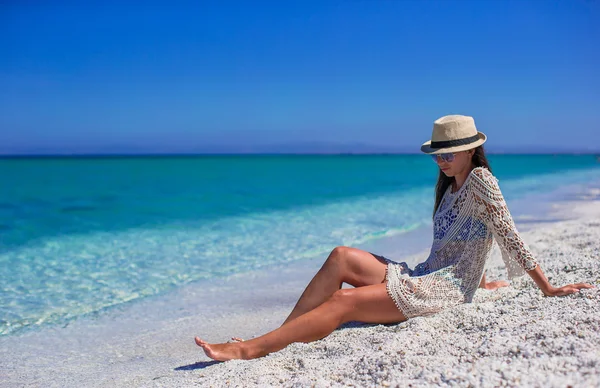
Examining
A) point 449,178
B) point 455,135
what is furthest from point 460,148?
point 449,178

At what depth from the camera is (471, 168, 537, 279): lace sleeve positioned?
330cm

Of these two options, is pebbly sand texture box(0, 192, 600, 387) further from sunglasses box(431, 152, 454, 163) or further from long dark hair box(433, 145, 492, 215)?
sunglasses box(431, 152, 454, 163)

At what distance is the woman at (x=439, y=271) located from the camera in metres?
3.38

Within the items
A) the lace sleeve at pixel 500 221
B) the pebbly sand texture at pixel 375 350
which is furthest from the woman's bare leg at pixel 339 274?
the lace sleeve at pixel 500 221

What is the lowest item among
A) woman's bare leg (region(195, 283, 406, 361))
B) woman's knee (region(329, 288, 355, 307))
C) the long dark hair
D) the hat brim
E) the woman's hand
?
woman's bare leg (region(195, 283, 406, 361))

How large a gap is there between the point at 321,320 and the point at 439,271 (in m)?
0.85

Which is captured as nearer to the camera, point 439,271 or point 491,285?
point 439,271

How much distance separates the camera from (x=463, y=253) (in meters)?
3.51

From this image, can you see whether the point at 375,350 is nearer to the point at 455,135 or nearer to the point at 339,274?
the point at 339,274

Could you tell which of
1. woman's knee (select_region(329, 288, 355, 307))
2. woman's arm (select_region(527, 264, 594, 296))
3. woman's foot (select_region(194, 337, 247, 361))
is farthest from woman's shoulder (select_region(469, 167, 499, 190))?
woman's foot (select_region(194, 337, 247, 361))

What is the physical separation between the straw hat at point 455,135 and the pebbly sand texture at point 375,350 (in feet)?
A: 3.49

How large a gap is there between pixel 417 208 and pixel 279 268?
8.26 m

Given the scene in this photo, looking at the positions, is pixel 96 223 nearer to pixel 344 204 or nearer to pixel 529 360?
pixel 344 204

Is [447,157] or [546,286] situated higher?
[447,157]
